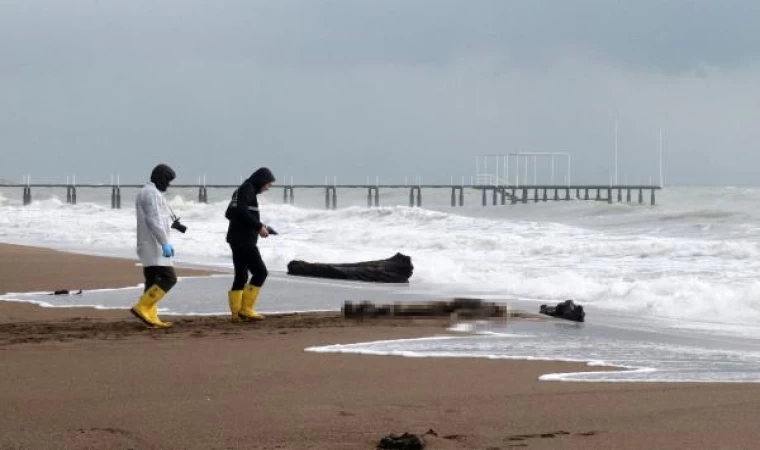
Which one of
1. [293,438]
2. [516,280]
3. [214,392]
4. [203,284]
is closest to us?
[293,438]

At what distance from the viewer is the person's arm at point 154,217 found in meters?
8.89

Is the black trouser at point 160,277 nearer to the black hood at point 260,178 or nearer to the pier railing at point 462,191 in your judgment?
the black hood at point 260,178

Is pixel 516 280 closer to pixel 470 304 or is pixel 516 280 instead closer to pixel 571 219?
pixel 470 304

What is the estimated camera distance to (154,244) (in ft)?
29.4

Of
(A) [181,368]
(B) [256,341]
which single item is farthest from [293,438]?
(B) [256,341]

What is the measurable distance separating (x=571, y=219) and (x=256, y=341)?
42.2 metres

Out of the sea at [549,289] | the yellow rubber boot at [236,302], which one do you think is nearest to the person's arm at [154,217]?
the yellow rubber boot at [236,302]

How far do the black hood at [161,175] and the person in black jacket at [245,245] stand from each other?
826 mm

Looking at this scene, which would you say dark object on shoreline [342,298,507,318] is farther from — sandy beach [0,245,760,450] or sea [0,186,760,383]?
sandy beach [0,245,760,450]

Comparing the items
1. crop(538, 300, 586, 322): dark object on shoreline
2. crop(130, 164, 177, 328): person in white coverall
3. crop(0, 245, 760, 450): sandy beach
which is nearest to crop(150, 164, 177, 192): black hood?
crop(130, 164, 177, 328): person in white coverall

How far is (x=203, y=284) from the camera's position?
1365cm

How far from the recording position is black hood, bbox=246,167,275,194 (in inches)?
390

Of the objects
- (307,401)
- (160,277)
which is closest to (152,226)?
(160,277)

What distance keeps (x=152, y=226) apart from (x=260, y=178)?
130 centimetres
